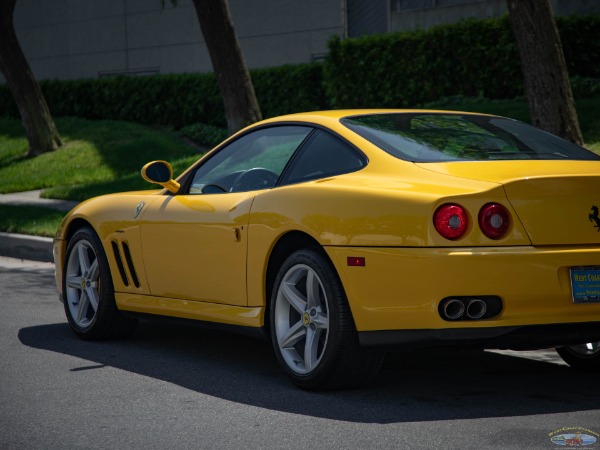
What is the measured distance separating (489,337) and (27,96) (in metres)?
19.2

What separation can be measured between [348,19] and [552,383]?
810 inches

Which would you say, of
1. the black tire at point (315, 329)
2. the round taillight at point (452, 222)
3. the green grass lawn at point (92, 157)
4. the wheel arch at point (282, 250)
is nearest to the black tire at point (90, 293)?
the wheel arch at point (282, 250)

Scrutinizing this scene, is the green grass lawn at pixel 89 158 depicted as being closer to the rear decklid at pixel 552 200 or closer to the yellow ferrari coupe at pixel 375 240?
the yellow ferrari coupe at pixel 375 240

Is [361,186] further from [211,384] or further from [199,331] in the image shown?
[199,331]

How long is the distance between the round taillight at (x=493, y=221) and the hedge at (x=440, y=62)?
14.1 m

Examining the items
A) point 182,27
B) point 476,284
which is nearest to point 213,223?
point 476,284

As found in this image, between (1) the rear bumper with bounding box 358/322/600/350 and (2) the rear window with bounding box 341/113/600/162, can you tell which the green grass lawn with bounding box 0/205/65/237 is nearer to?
(2) the rear window with bounding box 341/113/600/162

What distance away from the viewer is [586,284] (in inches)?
219

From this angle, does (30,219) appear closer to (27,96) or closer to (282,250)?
(27,96)

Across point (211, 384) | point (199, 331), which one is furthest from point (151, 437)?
point (199, 331)

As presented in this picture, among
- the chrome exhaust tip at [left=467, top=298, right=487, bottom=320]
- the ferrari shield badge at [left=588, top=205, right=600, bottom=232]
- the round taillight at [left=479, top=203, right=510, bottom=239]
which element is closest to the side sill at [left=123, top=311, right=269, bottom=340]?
the chrome exhaust tip at [left=467, top=298, right=487, bottom=320]

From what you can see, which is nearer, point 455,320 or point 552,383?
point 455,320

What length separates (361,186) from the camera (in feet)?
19.2

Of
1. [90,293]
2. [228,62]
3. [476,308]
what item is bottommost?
[90,293]
